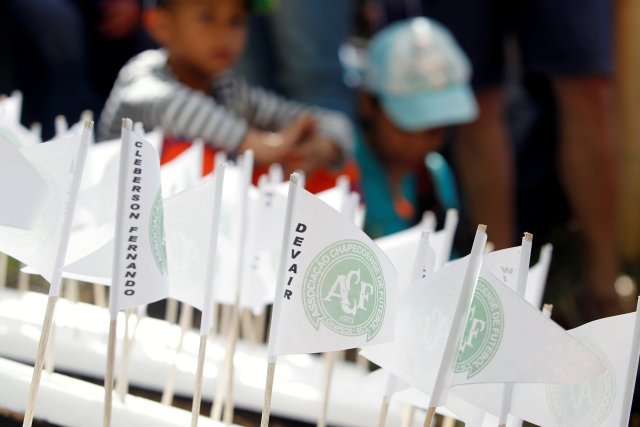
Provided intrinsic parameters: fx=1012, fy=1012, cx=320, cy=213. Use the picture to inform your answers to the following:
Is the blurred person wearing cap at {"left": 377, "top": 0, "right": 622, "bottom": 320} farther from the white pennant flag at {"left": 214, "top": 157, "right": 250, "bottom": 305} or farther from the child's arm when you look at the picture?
the white pennant flag at {"left": 214, "top": 157, "right": 250, "bottom": 305}

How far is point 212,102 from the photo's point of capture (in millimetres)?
2461

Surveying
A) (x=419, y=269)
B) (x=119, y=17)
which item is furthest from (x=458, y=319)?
(x=119, y=17)

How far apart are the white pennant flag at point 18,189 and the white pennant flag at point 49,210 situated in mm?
29

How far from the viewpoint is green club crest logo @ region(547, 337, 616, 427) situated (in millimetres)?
1130

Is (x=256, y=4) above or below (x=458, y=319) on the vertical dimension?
above

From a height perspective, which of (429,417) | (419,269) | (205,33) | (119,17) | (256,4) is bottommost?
(429,417)

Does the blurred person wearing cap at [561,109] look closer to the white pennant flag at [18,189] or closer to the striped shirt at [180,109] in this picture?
the striped shirt at [180,109]

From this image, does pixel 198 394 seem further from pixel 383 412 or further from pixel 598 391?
pixel 598 391

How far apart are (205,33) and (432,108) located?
2.27 ft

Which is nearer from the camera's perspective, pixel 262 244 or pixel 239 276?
pixel 239 276

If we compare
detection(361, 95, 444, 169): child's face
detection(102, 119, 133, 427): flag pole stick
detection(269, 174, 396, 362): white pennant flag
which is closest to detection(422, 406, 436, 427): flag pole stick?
detection(269, 174, 396, 362): white pennant flag

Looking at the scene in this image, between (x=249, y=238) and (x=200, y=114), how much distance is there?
846 millimetres

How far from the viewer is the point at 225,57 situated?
8.41 feet

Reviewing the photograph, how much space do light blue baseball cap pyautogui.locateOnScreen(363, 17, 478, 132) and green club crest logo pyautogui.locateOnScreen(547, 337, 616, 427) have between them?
5.62ft
